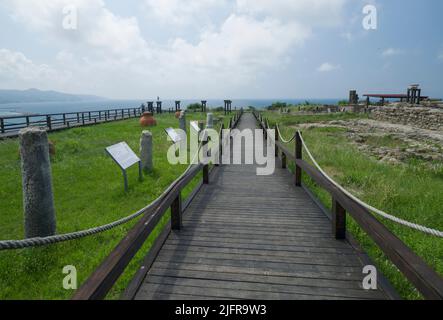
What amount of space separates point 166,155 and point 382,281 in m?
9.71

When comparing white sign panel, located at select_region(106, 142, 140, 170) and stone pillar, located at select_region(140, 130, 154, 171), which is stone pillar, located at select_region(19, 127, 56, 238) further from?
stone pillar, located at select_region(140, 130, 154, 171)

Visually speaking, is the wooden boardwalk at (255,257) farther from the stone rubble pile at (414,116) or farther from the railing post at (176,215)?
the stone rubble pile at (414,116)

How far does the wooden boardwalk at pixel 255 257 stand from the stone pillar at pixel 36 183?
2.00 meters

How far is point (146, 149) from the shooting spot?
876 centimetres

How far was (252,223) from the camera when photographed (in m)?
5.08

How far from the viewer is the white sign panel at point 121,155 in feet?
22.6

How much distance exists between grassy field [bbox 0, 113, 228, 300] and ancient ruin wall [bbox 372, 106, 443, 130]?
20.4 m

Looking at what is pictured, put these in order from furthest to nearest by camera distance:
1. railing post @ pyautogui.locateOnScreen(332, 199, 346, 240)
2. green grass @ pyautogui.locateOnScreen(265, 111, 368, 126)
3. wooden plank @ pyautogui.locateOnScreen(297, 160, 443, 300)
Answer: green grass @ pyautogui.locateOnScreen(265, 111, 368, 126) → railing post @ pyautogui.locateOnScreen(332, 199, 346, 240) → wooden plank @ pyautogui.locateOnScreen(297, 160, 443, 300)

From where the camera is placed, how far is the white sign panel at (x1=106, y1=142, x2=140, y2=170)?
22.6 feet

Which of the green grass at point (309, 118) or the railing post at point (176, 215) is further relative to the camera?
the green grass at point (309, 118)

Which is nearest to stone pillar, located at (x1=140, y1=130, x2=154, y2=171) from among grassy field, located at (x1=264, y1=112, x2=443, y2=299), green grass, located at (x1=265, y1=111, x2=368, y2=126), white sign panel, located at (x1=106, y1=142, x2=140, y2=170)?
white sign panel, located at (x1=106, y1=142, x2=140, y2=170)

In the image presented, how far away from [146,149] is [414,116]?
79.7 ft

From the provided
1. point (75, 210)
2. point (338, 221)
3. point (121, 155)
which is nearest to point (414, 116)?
point (338, 221)

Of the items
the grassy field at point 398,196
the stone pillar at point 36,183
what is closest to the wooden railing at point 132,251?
the stone pillar at point 36,183
